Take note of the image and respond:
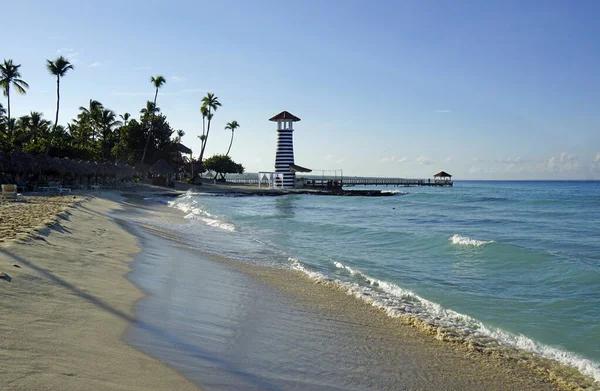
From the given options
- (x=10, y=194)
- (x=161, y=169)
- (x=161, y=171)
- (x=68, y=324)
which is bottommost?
(x=68, y=324)

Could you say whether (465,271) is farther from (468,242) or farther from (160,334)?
(160,334)

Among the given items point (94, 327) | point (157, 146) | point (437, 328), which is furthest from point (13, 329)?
point (157, 146)

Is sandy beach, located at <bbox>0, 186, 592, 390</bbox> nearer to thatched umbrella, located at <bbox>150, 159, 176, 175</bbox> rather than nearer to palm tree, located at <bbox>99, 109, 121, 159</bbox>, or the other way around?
thatched umbrella, located at <bbox>150, 159, 176, 175</bbox>

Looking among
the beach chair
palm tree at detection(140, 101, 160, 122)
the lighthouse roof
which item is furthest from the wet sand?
palm tree at detection(140, 101, 160, 122)

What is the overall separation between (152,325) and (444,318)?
14.4 ft

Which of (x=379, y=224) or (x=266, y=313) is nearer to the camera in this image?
(x=266, y=313)

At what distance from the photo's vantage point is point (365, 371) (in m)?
4.75

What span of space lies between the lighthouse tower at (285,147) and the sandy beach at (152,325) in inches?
1702

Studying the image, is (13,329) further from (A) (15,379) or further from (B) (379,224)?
(B) (379,224)

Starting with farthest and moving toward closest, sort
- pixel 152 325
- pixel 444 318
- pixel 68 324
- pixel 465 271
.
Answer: pixel 465 271 < pixel 444 318 < pixel 152 325 < pixel 68 324

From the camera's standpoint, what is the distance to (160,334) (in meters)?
4.91

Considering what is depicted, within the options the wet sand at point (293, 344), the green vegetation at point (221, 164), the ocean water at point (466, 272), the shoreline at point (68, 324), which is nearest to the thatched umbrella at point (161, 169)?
the green vegetation at point (221, 164)

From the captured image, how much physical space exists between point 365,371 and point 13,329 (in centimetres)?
333

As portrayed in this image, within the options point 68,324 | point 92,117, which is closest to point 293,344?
point 68,324
